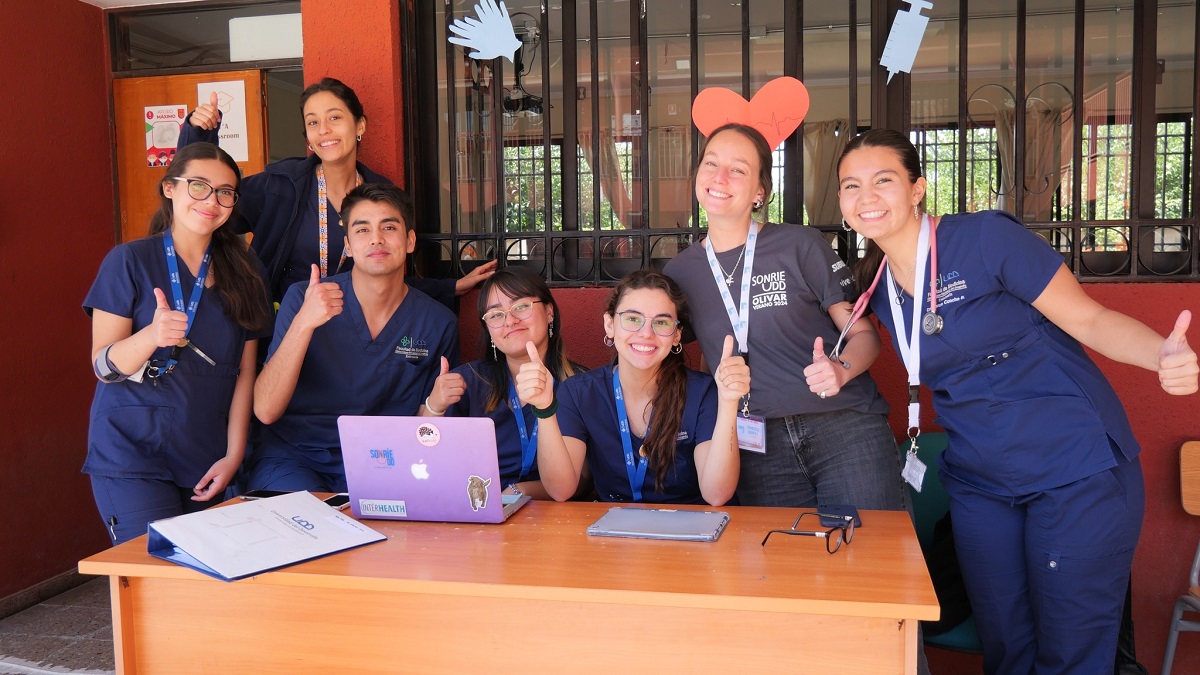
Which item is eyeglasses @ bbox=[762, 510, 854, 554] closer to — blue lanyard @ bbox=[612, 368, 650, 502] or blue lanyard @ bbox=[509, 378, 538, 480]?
blue lanyard @ bbox=[612, 368, 650, 502]

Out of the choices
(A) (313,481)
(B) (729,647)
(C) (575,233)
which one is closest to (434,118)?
(C) (575,233)

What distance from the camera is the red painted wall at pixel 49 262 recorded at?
12.1ft

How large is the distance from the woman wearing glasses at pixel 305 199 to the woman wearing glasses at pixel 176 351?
0.98 ft

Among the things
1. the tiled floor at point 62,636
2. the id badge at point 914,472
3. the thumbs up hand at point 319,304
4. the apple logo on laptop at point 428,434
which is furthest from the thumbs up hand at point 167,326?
the id badge at point 914,472

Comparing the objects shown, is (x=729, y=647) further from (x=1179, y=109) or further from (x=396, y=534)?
(x=1179, y=109)

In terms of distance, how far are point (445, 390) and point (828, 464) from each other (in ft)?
3.45

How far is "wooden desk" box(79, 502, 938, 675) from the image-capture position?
4.79 feet

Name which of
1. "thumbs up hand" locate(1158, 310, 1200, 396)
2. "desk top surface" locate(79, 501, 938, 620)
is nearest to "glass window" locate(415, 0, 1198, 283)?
"thumbs up hand" locate(1158, 310, 1200, 396)

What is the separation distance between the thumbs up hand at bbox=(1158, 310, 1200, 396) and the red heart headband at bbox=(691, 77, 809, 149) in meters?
1.48

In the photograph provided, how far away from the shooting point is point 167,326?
226 centimetres

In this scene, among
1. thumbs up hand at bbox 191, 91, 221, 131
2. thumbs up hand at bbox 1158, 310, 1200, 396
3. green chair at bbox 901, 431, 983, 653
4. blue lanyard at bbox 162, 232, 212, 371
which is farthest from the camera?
thumbs up hand at bbox 191, 91, 221, 131

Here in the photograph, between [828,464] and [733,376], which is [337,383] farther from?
[828,464]

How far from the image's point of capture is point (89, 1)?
4031 millimetres

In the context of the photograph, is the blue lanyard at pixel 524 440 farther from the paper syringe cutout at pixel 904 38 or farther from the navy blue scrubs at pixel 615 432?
the paper syringe cutout at pixel 904 38
